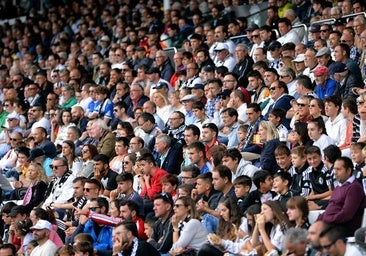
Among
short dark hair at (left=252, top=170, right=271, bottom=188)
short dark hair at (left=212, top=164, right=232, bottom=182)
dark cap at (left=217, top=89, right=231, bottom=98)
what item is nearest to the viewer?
short dark hair at (left=252, top=170, right=271, bottom=188)

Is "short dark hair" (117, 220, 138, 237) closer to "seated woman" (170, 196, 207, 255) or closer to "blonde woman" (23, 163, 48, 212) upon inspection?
"seated woman" (170, 196, 207, 255)

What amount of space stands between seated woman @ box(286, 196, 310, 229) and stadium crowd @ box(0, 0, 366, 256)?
0.01 meters

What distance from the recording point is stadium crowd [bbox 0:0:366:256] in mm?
10711

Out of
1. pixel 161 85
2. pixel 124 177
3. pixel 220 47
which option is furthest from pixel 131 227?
pixel 220 47

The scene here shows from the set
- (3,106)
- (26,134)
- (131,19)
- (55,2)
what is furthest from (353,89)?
(55,2)

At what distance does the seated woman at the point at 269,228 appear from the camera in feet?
32.8

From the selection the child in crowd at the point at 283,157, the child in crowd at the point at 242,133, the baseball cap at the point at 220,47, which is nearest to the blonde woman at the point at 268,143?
the child in crowd at the point at 242,133

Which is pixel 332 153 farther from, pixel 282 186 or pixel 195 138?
pixel 195 138

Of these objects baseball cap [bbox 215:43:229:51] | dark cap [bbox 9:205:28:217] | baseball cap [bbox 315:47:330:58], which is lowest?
baseball cap [bbox 215:43:229:51]


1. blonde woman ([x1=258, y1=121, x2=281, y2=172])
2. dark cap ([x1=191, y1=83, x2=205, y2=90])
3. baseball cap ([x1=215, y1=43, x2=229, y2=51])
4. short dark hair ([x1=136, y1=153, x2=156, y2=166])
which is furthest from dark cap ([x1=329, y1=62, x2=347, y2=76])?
baseball cap ([x1=215, y1=43, x2=229, y2=51])

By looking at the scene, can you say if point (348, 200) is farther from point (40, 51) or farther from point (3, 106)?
point (40, 51)

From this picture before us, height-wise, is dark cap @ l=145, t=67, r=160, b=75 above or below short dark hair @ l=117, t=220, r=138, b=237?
below

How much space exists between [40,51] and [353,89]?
1117 centimetres

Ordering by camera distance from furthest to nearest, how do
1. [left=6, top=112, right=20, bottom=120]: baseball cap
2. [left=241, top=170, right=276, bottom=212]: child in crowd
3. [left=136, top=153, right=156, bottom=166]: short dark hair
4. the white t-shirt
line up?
1. [left=6, top=112, right=20, bottom=120]: baseball cap
2. [left=136, top=153, right=156, bottom=166]: short dark hair
3. the white t-shirt
4. [left=241, top=170, right=276, bottom=212]: child in crowd
